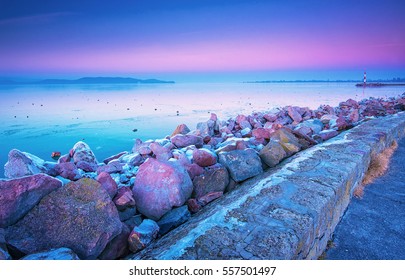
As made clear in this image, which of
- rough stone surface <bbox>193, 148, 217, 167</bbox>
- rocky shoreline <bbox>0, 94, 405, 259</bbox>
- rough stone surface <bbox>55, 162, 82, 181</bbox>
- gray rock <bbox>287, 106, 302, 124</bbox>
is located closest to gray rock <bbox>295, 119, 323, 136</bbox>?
rocky shoreline <bbox>0, 94, 405, 259</bbox>

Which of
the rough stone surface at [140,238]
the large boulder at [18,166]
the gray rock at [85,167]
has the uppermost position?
the large boulder at [18,166]

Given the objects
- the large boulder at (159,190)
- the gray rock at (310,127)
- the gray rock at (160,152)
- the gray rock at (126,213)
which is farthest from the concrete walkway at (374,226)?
the gray rock at (160,152)

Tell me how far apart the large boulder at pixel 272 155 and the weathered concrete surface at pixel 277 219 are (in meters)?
0.37

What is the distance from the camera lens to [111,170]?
3.26 metres

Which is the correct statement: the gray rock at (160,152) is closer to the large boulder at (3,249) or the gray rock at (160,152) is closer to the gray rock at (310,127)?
the large boulder at (3,249)

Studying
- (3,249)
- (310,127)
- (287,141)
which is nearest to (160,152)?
(287,141)

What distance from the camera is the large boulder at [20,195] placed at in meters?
1.62

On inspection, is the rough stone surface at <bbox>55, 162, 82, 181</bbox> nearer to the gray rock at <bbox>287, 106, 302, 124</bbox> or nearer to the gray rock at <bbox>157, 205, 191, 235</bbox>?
the gray rock at <bbox>157, 205, 191, 235</bbox>

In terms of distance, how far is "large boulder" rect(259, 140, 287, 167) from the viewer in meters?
3.01

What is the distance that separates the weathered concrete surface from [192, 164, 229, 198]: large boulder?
1.73ft

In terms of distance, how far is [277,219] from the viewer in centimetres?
161
